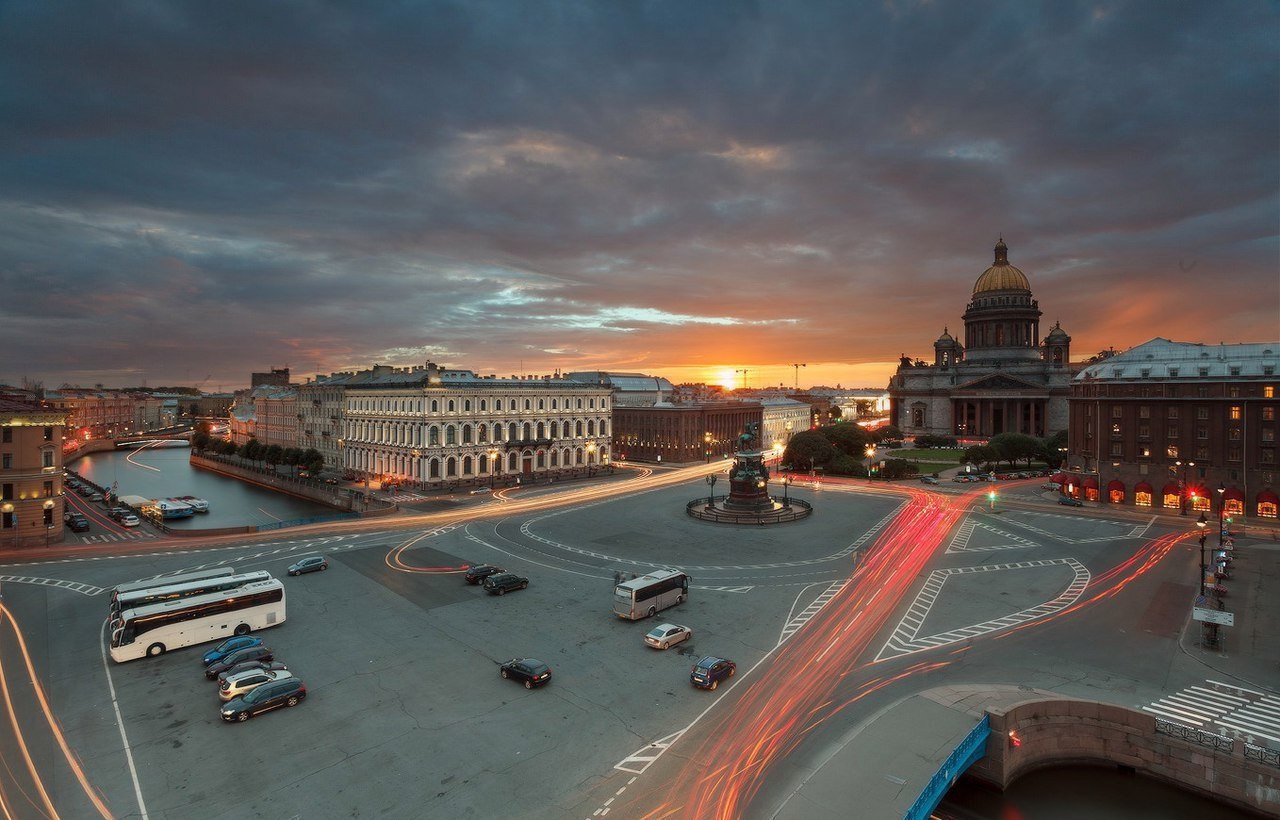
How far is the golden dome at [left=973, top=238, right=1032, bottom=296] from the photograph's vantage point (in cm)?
18000

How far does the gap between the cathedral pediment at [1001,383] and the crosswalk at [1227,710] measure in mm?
150811

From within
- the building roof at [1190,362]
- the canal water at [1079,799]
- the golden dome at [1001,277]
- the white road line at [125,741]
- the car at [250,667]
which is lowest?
the canal water at [1079,799]

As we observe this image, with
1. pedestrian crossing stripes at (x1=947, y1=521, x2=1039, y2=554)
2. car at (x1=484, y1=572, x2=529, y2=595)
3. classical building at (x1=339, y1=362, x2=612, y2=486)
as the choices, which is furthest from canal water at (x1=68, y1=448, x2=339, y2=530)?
A: pedestrian crossing stripes at (x1=947, y1=521, x2=1039, y2=554)

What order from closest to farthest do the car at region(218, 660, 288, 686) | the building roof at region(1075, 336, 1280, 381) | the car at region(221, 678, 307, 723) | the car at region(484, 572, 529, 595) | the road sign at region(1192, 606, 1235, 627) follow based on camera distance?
the car at region(221, 678, 307, 723), the car at region(218, 660, 288, 686), the road sign at region(1192, 606, 1235, 627), the car at region(484, 572, 529, 595), the building roof at region(1075, 336, 1280, 381)

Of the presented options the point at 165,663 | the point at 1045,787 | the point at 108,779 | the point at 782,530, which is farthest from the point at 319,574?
the point at 1045,787

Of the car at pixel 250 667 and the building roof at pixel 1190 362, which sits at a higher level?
the building roof at pixel 1190 362

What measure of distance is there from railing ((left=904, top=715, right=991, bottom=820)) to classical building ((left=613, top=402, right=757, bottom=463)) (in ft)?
354

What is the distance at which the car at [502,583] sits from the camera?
44.4 metres

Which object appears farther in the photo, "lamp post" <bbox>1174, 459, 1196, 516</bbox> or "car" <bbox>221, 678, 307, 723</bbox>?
"lamp post" <bbox>1174, 459, 1196, 516</bbox>

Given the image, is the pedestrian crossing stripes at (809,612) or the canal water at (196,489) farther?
the canal water at (196,489)

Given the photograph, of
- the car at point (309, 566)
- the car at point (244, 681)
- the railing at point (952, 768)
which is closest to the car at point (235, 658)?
the car at point (244, 681)

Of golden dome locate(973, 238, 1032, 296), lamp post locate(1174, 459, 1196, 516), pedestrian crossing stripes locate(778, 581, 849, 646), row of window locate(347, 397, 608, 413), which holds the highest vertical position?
golden dome locate(973, 238, 1032, 296)

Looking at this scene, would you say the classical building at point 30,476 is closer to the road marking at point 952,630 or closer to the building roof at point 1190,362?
the road marking at point 952,630

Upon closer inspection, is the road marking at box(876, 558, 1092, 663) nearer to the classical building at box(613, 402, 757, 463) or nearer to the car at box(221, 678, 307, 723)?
the car at box(221, 678, 307, 723)
